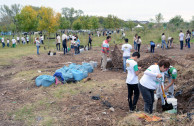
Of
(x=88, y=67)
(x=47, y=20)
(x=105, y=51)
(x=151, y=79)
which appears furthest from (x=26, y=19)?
(x=151, y=79)

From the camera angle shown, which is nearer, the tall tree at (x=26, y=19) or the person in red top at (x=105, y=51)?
the person in red top at (x=105, y=51)

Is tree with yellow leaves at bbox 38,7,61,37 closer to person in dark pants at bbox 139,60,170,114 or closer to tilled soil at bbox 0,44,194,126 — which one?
tilled soil at bbox 0,44,194,126

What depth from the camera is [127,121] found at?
3.55 meters

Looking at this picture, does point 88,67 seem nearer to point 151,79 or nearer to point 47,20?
point 151,79

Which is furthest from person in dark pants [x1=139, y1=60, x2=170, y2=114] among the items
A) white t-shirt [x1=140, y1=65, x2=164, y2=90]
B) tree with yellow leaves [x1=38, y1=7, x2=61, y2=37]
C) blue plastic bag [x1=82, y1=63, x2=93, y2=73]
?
tree with yellow leaves [x1=38, y1=7, x2=61, y2=37]

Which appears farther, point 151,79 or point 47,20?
point 47,20

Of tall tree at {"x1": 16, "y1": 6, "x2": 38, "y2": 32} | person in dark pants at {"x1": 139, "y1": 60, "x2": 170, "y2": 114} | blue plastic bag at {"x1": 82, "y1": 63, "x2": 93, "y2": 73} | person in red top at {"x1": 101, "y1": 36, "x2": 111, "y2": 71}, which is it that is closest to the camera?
person in dark pants at {"x1": 139, "y1": 60, "x2": 170, "y2": 114}

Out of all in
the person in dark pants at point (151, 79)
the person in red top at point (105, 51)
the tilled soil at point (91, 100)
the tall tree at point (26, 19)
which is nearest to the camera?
the person in dark pants at point (151, 79)

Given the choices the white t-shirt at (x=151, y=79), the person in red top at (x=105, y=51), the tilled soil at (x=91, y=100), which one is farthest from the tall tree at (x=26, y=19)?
the white t-shirt at (x=151, y=79)

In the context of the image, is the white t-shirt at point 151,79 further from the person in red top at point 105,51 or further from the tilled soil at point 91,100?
the person in red top at point 105,51

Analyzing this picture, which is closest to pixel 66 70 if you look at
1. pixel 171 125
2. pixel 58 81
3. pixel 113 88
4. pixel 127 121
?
pixel 58 81

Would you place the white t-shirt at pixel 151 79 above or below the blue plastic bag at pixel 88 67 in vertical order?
above

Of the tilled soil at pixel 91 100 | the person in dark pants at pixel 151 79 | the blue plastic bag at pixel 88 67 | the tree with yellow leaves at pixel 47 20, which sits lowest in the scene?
the tilled soil at pixel 91 100

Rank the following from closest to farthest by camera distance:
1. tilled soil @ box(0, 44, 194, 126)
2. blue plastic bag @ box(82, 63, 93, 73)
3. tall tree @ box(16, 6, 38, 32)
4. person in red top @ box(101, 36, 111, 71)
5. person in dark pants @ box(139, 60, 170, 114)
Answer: person in dark pants @ box(139, 60, 170, 114) → tilled soil @ box(0, 44, 194, 126) → person in red top @ box(101, 36, 111, 71) → blue plastic bag @ box(82, 63, 93, 73) → tall tree @ box(16, 6, 38, 32)
